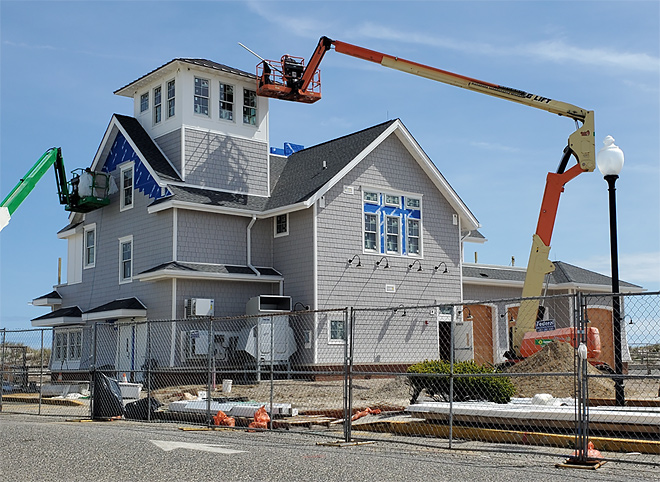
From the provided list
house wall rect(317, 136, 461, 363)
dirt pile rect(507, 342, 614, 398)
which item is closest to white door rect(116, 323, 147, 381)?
house wall rect(317, 136, 461, 363)

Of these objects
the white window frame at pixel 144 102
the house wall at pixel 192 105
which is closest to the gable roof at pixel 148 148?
the house wall at pixel 192 105

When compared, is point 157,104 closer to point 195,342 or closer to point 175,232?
point 175,232

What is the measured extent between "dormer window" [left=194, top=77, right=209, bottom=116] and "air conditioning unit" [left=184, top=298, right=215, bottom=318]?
23.3ft

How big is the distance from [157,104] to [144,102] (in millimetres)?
1264

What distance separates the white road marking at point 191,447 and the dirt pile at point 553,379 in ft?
30.7

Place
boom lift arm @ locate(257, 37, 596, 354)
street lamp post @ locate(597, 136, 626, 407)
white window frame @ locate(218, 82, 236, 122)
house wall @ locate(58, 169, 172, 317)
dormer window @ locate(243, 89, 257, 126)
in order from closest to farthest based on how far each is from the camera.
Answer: street lamp post @ locate(597, 136, 626, 407) → boom lift arm @ locate(257, 37, 596, 354) → house wall @ locate(58, 169, 172, 317) → white window frame @ locate(218, 82, 236, 122) → dormer window @ locate(243, 89, 257, 126)

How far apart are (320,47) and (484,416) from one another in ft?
62.3

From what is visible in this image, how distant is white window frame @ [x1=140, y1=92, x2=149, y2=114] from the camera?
30.8 meters

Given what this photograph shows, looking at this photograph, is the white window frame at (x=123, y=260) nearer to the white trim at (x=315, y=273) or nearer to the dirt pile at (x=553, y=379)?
the white trim at (x=315, y=273)

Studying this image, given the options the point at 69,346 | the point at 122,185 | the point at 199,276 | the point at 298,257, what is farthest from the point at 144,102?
the point at 69,346

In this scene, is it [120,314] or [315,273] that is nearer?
[315,273]

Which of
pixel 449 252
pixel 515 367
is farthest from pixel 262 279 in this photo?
pixel 515 367

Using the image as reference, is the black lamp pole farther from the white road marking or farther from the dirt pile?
the white road marking

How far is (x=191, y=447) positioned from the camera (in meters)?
11.3
